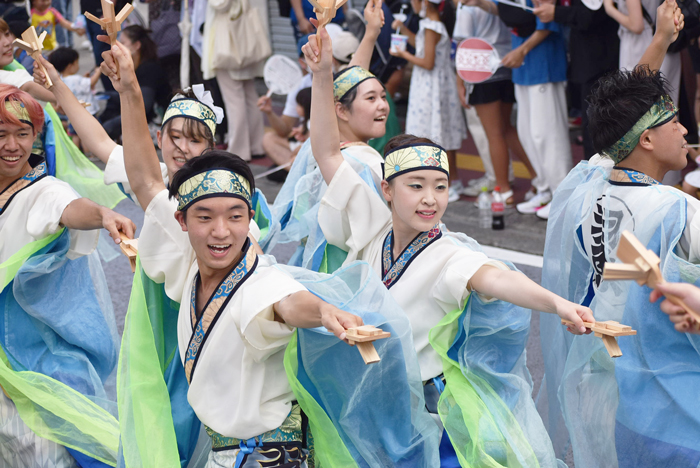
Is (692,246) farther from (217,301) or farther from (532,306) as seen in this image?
(217,301)

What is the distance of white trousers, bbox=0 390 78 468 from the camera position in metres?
3.16

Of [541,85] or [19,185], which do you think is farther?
[541,85]

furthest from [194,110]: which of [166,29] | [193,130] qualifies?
[166,29]

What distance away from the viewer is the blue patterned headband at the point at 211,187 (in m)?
2.45

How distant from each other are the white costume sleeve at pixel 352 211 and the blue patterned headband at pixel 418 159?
1.02 ft

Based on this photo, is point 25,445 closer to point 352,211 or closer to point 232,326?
point 232,326

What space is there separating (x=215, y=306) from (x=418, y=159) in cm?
81

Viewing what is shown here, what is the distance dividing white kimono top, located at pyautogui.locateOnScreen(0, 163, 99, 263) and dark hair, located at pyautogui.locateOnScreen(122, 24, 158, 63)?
18.7 ft

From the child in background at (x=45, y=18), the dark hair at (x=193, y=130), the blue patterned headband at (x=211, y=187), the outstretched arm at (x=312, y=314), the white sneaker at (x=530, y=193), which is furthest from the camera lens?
the child in background at (x=45, y=18)

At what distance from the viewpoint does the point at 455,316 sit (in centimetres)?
261

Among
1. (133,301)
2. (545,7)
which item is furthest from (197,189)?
(545,7)

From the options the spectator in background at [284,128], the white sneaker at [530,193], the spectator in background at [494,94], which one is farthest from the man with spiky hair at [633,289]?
the spectator in background at [284,128]

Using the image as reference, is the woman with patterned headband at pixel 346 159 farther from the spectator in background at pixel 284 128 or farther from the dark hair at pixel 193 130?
the spectator in background at pixel 284 128

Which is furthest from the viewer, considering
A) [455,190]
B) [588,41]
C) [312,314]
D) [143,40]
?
[143,40]
